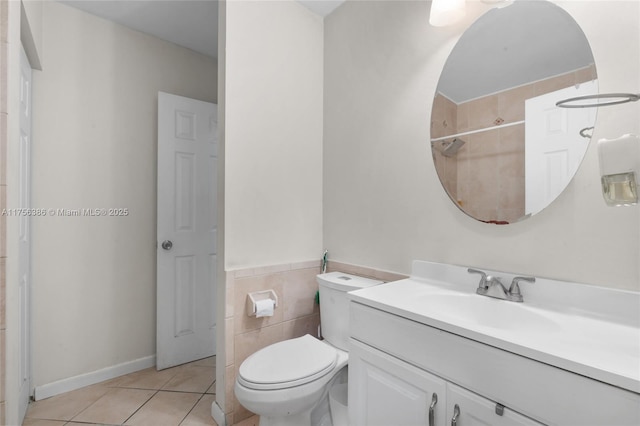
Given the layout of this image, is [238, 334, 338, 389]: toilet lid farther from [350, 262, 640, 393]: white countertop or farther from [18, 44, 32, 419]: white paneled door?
[18, 44, 32, 419]: white paneled door

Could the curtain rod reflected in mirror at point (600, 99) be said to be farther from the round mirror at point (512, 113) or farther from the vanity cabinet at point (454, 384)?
the vanity cabinet at point (454, 384)

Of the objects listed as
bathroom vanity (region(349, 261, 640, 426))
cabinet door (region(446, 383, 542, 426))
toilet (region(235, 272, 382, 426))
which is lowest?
toilet (region(235, 272, 382, 426))

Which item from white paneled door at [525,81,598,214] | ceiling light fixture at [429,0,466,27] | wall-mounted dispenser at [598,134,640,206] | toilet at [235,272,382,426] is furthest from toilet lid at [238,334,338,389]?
ceiling light fixture at [429,0,466,27]

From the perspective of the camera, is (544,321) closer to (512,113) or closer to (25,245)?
(512,113)

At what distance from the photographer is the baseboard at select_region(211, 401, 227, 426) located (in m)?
1.66

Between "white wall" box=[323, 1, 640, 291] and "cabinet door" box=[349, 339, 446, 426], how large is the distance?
21.8 inches

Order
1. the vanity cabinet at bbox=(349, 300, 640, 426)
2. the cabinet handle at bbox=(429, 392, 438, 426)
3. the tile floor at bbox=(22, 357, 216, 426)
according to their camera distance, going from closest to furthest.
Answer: the vanity cabinet at bbox=(349, 300, 640, 426)
the cabinet handle at bbox=(429, 392, 438, 426)
the tile floor at bbox=(22, 357, 216, 426)

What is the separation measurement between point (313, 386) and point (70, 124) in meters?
2.19

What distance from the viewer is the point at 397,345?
1.05 m

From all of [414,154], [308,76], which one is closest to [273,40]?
[308,76]

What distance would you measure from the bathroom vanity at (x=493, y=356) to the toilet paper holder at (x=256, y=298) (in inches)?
27.6

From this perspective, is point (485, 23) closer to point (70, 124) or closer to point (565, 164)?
point (565, 164)

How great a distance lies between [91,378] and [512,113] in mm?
2857

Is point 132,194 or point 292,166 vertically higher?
point 292,166
